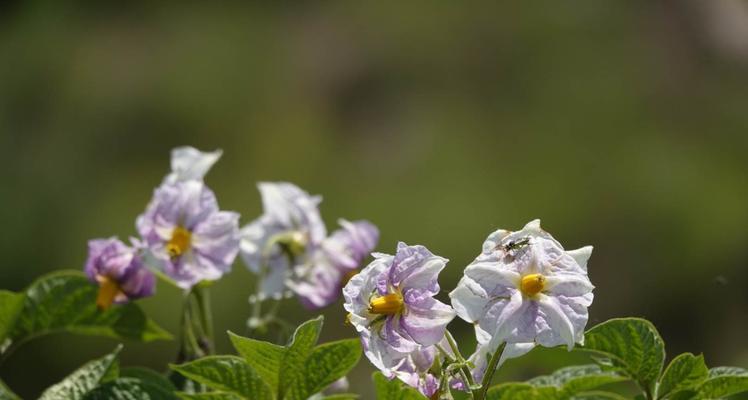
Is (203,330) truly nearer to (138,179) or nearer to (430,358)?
(430,358)

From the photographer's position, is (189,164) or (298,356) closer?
(298,356)

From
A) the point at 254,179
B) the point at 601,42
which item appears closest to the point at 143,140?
the point at 254,179

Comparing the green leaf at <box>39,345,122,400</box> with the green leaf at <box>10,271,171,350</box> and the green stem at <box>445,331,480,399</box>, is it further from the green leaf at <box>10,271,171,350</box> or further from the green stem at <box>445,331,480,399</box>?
the green stem at <box>445,331,480,399</box>

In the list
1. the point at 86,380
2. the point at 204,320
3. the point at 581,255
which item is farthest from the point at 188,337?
the point at 581,255

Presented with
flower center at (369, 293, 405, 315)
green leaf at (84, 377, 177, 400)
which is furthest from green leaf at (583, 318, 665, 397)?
green leaf at (84, 377, 177, 400)

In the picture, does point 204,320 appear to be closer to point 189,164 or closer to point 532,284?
point 189,164

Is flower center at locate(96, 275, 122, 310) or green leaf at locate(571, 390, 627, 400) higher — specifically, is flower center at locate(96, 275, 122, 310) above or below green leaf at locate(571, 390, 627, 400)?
above
